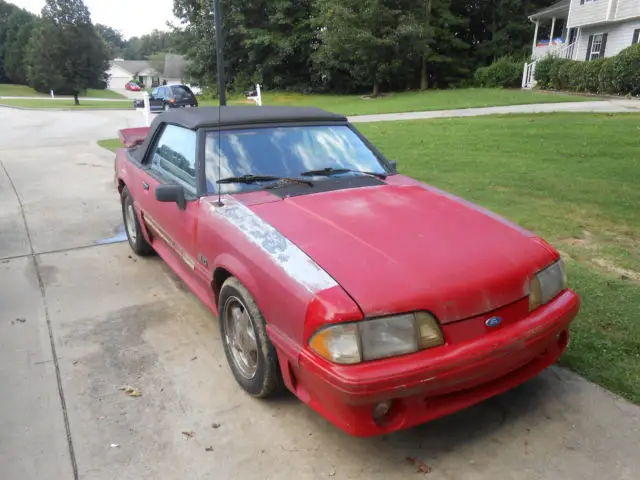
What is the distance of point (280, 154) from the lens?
11.8 ft

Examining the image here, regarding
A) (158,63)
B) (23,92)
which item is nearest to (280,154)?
(23,92)

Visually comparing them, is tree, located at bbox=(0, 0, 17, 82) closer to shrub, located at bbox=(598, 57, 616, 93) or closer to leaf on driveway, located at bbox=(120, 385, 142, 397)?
shrub, located at bbox=(598, 57, 616, 93)

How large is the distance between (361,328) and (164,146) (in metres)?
2.80

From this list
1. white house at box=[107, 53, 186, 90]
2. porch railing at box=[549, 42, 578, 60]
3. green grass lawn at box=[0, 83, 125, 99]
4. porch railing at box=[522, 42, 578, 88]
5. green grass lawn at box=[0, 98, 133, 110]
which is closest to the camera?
porch railing at box=[522, 42, 578, 88]

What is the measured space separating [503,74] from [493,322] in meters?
30.0

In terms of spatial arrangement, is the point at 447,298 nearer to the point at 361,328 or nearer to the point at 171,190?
the point at 361,328

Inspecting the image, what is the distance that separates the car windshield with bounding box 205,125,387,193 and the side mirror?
212 millimetres

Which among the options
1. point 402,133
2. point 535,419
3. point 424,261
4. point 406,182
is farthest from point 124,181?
point 402,133

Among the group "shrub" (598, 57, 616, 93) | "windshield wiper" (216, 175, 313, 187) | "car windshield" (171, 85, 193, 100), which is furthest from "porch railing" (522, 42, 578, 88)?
"windshield wiper" (216, 175, 313, 187)

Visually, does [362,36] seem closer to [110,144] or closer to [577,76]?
[577,76]

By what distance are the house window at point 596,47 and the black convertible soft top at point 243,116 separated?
2664 cm

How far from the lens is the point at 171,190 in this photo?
3383 mm

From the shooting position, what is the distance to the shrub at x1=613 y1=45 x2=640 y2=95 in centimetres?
1878

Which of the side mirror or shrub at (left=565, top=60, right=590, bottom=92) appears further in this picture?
shrub at (left=565, top=60, right=590, bottom=92)
